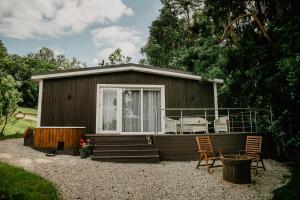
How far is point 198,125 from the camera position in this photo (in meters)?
10.2

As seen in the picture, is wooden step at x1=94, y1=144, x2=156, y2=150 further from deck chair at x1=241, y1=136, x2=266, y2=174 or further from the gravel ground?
deck chair at x1=241, y1=136, x2=266, y2=174

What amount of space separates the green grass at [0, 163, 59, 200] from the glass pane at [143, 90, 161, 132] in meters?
6.00

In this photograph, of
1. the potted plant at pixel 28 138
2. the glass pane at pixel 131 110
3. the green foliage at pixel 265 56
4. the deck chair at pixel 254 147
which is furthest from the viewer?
the glass pane at pixel 131 110

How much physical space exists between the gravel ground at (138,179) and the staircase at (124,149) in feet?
1.27

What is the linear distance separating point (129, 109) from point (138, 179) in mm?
5299

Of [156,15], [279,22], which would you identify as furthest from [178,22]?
[279,22]

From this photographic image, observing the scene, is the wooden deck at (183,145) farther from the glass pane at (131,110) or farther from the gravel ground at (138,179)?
the glass pane at (131,110)

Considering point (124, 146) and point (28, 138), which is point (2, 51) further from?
point (124, 146)

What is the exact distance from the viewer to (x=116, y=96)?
11289 mm

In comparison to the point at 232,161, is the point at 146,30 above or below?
above

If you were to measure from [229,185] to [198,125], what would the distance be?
4450 mm

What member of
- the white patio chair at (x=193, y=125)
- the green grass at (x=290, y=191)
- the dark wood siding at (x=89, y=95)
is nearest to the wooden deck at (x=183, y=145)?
the white patio chair at (x=193, y=125)

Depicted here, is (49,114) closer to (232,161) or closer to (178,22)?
(232,161)

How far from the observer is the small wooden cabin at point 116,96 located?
1071cm
